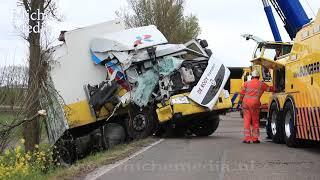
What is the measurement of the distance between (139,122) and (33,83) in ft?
18.4

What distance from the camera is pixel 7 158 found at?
10.4 metres

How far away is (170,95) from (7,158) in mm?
6100

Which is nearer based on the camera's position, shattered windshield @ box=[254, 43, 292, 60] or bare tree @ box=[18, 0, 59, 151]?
bare tree @ box=[18, 0, 59, 151]

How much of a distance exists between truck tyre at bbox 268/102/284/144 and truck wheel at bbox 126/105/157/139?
10.3 ft

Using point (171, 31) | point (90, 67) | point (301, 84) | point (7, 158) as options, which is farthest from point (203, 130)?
point (171, 31)

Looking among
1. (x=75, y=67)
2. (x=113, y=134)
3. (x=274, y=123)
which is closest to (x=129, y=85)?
(x=113, y=134)

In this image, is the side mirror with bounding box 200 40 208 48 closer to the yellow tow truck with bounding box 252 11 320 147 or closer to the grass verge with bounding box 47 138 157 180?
the yellow tow truck with bounding box 252 11 320 147

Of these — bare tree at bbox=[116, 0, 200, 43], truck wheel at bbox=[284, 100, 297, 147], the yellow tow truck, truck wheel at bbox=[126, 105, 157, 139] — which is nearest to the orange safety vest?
the yellow tow truck

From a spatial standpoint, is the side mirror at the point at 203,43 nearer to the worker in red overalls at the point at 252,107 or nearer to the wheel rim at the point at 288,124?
the worker in red overalls at the point at 252,107

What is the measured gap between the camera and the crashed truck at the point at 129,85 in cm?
1511

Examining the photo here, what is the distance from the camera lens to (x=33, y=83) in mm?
10539

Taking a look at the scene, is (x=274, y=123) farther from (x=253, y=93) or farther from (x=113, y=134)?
(x=113, y=134)

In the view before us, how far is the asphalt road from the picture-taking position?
8930mm

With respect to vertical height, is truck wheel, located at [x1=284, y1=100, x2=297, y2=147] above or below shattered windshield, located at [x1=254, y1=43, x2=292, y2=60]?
below
